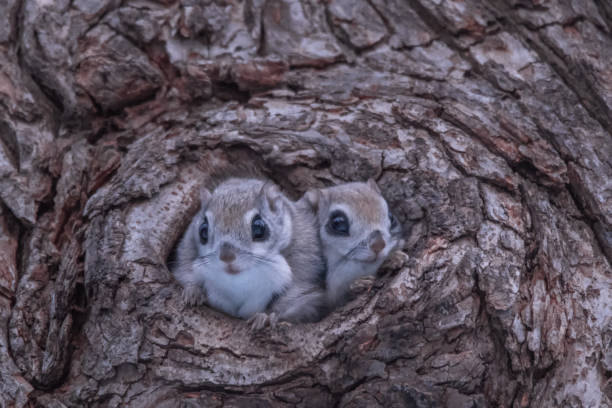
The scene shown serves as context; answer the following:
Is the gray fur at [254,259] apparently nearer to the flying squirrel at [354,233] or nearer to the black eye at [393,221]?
the flying squirrel at [354,233]

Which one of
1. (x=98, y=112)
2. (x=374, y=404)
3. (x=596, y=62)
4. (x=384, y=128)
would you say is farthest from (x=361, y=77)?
(x=374, y=404)

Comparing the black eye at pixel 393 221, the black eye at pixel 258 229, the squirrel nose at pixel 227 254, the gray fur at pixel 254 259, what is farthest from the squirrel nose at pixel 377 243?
the squirrel nose at pixel 227 254

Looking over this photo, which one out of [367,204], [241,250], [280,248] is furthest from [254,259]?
[367,204]

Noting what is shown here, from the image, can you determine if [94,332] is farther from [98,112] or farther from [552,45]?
[552,45]

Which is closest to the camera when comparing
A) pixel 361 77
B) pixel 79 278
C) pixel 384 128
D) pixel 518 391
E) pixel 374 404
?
pixel 374 404

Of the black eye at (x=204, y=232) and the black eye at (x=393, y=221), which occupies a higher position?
the black eye at (x=393, y=221)
